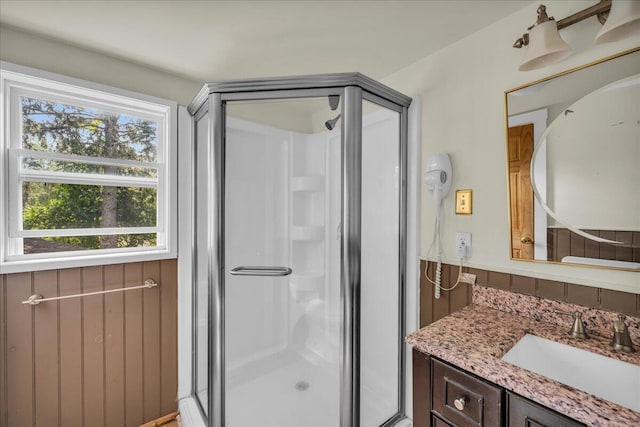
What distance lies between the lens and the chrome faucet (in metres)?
0.99

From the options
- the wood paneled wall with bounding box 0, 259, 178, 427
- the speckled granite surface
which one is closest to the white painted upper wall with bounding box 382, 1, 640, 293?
the speckled granite surface

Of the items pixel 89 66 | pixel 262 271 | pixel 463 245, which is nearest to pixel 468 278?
pixel 463 245

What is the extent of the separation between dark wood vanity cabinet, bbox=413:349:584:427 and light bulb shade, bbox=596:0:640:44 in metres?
1.29

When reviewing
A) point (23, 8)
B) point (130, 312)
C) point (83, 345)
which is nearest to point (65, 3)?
point (23, 8)

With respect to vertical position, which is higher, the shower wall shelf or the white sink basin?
the shower wall shelf

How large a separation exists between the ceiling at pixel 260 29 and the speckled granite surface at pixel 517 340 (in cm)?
136

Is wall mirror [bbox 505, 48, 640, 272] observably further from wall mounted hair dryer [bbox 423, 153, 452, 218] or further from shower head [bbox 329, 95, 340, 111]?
shower head [bbox 329, 95, 340, 111]

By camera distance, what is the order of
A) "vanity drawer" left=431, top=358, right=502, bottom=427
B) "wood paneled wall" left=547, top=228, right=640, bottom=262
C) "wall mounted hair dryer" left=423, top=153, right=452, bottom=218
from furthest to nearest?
"wall mounted hair dryer" left=423, top=153, right=452, bottom=218
"wood paneled wall" left=547, top=228, right=640, bottom=262
"vanity drawer" left=431, top=358, right=502, bottom=427

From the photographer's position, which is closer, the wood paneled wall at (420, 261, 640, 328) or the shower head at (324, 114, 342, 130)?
the wood paneled wall at (420, 261, 640, 328)

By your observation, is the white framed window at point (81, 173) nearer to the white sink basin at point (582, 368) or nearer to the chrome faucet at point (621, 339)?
the white sink basin at point (582, 368)

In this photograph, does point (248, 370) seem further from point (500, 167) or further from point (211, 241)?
point (500, 167)

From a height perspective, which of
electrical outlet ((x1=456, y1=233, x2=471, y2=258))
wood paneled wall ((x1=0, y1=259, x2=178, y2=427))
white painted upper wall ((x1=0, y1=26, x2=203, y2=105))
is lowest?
wood paneled wall ((x1=0, y1=259, x2=178, y2=427))

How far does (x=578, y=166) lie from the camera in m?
1.21

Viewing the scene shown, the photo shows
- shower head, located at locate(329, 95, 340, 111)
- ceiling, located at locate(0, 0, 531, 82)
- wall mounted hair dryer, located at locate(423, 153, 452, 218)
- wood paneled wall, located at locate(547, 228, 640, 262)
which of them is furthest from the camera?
wall mounted hair dryer, located at locate(423, 153, 452, 218)
